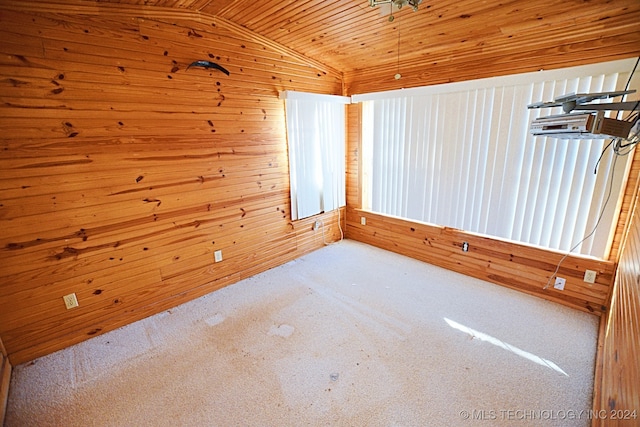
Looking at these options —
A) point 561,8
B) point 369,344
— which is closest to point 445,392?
point 369,344

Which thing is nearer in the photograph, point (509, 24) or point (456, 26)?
point (509, 24)

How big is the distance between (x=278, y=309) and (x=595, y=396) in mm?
2146

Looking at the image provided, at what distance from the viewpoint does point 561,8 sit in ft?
6.45

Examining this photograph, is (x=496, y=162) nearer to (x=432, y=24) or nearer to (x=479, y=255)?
(x=479, y=255)

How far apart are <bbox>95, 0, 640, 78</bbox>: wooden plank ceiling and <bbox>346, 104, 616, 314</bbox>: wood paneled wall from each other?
1.07 metres

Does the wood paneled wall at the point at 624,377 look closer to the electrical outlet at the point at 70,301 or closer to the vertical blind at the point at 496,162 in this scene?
the vertical blind at the point at 496,162

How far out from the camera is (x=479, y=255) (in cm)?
303

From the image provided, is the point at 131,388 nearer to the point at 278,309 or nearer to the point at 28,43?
the point at 278,309

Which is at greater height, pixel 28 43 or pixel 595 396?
pixel 28 43

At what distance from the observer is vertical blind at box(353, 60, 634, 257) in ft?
7.50

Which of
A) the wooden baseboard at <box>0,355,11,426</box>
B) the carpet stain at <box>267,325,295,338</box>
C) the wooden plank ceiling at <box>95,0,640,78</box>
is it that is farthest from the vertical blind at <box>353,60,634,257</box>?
the wooden baseboard at <box>0,355,11,426</box>

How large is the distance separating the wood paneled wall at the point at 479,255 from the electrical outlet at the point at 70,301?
Answer: 3089mm

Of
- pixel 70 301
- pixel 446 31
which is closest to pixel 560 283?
pixel 446 31

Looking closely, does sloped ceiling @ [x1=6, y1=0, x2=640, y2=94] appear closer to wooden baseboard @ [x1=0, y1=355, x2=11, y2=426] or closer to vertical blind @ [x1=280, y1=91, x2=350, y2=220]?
vertical blind @ [x1=280, y1=91, x2=350, y2=220]
